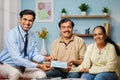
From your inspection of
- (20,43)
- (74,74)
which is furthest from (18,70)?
(74,74)

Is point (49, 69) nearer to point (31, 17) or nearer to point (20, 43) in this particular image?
point (20, 43)

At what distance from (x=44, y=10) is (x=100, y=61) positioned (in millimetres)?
2530

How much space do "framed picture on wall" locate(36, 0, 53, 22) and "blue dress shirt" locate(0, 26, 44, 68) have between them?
7.16 ft

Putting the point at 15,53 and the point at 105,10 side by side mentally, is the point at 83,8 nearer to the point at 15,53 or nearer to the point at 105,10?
the point at 105,10

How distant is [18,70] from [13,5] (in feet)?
7.27

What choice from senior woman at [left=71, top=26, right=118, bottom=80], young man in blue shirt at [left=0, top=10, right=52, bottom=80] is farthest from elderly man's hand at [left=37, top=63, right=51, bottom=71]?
senior woman at [left=71, top=26, right=118, bottom=80]

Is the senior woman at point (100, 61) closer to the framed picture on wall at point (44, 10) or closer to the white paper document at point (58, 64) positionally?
the white paper document at point (58, 64)

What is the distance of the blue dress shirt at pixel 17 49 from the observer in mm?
2699

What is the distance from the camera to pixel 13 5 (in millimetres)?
4645

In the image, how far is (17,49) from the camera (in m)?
2.74

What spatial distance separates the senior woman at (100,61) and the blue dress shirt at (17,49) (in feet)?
1.99

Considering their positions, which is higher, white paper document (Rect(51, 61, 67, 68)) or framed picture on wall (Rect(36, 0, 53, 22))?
framed picture on wall (Rect(36, 0, 53, 22))

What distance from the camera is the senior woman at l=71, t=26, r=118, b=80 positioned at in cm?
281

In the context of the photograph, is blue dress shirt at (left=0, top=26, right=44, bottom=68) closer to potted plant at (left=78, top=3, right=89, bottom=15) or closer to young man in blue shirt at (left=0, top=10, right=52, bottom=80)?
young man in blue shirt at (left=0, top=10, right=52, bottom=80)
